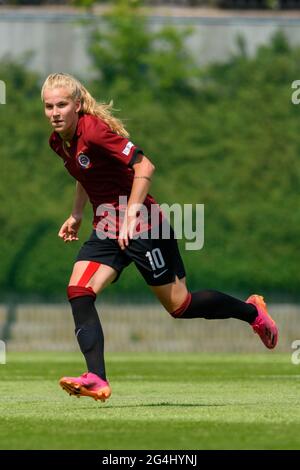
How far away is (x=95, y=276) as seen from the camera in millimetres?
7930

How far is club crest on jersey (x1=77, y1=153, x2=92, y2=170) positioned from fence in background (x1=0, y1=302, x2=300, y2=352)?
41.0 ft

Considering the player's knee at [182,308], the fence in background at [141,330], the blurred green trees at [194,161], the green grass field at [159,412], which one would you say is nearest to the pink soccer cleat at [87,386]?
the green grass field at [159,412]

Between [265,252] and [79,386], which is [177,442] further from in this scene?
[265,252]

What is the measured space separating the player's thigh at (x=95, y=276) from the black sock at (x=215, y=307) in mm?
683

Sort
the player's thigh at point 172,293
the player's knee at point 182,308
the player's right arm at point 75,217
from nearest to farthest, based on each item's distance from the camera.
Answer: the player's thigh at point 172,293, the player's knee at point 182,308, the player's right arm at point 75,217

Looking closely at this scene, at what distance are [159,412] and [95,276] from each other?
945 mm

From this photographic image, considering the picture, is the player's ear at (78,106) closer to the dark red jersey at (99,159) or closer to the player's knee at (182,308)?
the dark red jersey at (99,159)

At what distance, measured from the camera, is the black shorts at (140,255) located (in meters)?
8.00

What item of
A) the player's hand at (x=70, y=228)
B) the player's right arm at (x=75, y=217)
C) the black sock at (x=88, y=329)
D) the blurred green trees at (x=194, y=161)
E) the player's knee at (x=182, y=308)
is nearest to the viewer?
the black sock at (x=88, y=329)

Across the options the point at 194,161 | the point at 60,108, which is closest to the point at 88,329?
the point at 60,108

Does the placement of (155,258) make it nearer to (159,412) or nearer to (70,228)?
(70,228)

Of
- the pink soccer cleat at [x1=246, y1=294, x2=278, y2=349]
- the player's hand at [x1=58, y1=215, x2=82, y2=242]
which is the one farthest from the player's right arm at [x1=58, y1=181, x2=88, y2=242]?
the pink soccer cleat at [x1=246, y1=294, x2=278, y2=349]

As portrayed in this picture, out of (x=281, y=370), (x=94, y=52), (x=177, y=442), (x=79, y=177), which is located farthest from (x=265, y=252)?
(x=177, y=442)

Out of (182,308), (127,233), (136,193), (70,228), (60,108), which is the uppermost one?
(60,108)
